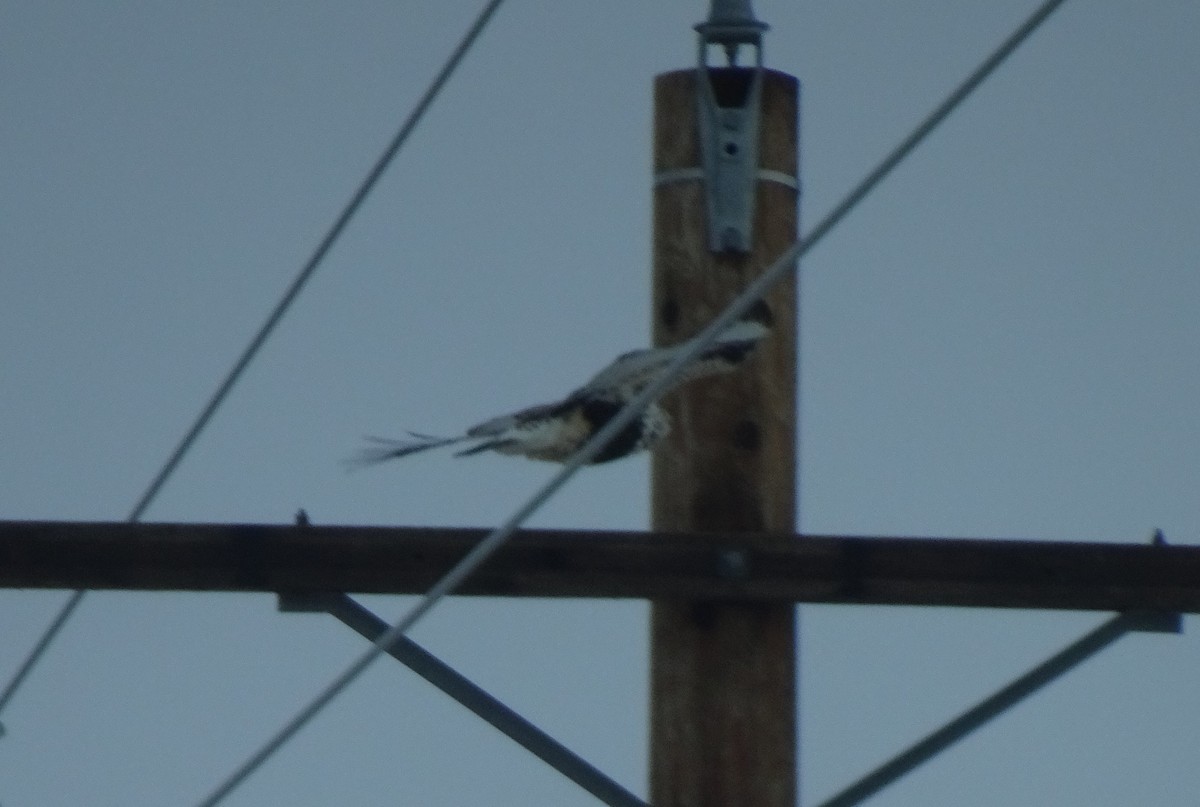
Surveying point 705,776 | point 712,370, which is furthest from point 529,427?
point 705,776

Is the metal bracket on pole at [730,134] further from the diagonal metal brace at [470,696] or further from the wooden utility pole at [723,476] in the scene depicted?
the diagonal metal brace at [470,696]

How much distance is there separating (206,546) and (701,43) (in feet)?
4.98

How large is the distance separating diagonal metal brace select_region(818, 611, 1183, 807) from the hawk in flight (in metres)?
0.85

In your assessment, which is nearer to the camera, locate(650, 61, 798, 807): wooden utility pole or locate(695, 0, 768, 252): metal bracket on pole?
locate(650, 61, 798, 807): wooden utility pole

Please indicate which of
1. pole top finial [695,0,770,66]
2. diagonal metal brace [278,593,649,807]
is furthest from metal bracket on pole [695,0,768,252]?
diagonal metal brace [278,593,649,807]

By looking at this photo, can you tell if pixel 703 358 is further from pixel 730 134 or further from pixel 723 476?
pixel 730 134

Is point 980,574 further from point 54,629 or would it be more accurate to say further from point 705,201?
point 54,629

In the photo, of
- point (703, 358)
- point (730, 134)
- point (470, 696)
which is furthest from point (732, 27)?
point (470, 696)

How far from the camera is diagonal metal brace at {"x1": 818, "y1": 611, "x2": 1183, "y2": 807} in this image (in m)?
6.49

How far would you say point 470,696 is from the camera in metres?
6.60

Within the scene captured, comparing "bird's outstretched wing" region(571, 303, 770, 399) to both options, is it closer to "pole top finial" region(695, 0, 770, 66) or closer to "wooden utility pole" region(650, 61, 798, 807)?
"wooden utility pole" region(650, 61, 798, 807)

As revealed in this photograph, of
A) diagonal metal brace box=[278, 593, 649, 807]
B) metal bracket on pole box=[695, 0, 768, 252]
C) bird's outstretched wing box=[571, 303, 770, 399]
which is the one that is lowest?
diagonal metal brace box=[278, 593, 649, 807]

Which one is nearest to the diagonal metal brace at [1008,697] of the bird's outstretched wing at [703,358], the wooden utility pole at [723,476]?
the wooden utility pole at [723,476]

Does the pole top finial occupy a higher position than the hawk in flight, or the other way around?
the pole top finial
